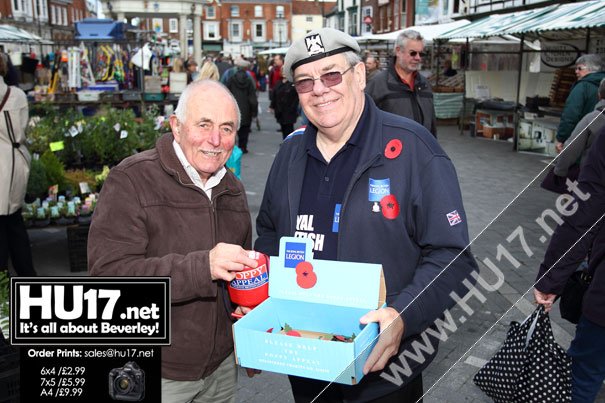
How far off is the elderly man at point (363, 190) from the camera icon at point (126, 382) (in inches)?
24.6

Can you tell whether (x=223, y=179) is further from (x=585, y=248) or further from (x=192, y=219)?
(x=585, y=248)

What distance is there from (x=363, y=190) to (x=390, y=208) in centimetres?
11

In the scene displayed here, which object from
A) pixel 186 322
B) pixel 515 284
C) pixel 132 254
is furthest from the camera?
pixel 186 322

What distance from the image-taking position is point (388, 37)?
18.8m

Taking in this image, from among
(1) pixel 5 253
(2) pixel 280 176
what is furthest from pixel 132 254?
(1) pixel 5 253

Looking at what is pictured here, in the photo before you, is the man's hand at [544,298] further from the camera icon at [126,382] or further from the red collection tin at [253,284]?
the camera icon at [126,382]

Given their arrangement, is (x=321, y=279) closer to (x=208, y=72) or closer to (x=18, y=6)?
(x=208, y=72)

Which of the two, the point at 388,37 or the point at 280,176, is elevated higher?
the point at 388,37

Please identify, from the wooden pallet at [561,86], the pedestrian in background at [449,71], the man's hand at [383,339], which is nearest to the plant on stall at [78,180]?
the man's hand at [383,339]

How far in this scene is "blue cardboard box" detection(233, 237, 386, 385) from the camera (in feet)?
5.02

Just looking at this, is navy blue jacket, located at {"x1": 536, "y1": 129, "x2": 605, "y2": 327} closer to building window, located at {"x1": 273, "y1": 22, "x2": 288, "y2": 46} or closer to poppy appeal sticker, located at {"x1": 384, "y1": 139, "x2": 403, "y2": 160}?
poppy appeal sticker, located at {"x1": 384, "y1": 139, "x2": 403, "y2": 160}

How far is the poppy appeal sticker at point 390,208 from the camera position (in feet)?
6.50

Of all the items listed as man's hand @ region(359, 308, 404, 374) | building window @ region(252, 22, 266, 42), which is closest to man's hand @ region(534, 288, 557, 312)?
man's hand @ region(359, 308, 404, 374)

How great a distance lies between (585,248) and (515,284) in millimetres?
1414
